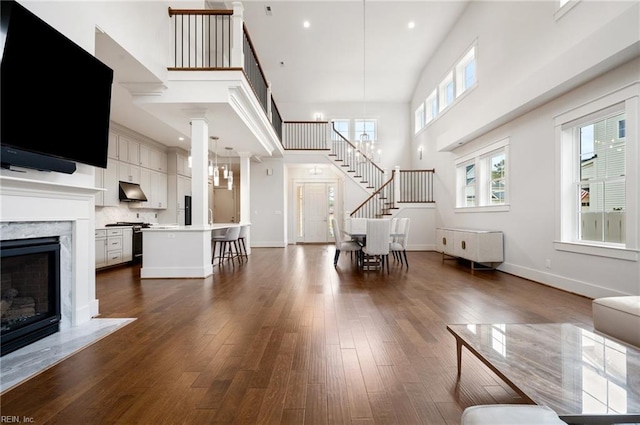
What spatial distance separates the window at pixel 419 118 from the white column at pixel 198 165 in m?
7.39

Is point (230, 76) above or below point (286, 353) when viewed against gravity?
above

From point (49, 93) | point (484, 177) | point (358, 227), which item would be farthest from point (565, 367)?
point (484, 177)

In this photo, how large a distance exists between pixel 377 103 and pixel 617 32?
28.2 feet

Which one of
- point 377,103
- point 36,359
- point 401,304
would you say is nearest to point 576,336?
point 401,304

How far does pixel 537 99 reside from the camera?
423 centimetres

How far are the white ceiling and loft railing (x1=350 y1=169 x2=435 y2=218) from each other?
344 centimetres

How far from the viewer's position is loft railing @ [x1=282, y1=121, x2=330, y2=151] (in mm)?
10023

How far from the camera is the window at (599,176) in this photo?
319 centimetres

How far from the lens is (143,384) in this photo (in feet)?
5.80

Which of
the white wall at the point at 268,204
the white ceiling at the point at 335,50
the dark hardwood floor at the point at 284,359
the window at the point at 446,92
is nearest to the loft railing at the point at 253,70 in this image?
the white ceiling at the point at 335,50

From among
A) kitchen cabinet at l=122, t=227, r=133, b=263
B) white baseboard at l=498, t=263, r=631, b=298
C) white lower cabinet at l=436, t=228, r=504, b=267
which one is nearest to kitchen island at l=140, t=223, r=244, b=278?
kitchen cabinet at l=122, t=227, r=133, b=263

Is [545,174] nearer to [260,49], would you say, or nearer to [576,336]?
[576,336]

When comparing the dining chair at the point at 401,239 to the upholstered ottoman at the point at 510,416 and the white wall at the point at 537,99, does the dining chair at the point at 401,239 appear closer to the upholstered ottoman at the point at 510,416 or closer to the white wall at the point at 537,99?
the white wall at the point at 537,99

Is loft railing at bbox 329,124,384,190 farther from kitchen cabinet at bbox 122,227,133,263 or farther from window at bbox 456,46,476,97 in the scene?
kitchen cabinet at bbox 122,227,133,263
